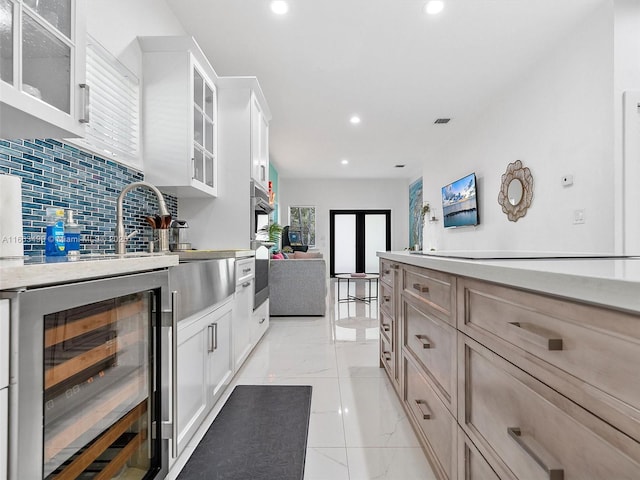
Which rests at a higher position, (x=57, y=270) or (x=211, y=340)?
(x=57, y=270)

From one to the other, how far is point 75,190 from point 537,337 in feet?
6.47

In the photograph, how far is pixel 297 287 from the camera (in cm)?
463

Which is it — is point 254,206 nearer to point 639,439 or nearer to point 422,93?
point 422,93

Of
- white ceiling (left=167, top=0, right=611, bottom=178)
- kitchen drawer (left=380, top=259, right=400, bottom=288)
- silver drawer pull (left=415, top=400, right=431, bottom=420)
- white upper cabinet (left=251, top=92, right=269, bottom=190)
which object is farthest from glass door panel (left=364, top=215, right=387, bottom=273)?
silver drawer pull (left=415, top=400, right=431, bottom=420)

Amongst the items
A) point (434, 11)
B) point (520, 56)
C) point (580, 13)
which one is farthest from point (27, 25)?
point (520, 56)

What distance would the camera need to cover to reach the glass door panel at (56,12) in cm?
113

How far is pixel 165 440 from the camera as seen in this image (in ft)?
4.15

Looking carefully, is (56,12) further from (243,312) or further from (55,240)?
(243,312)

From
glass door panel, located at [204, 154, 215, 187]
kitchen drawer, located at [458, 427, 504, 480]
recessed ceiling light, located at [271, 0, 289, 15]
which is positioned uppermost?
recessed ceiling light, located at [271, 0, 289, 15]

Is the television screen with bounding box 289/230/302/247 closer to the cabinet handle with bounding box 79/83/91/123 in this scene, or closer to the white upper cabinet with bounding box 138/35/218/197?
the white upper cabinet with bounding box 138/35/218/197

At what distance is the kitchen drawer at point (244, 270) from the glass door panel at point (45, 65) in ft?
5.07

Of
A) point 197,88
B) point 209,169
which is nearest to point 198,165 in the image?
point 209,169

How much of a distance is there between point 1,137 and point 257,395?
180 cm

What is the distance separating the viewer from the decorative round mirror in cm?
369
